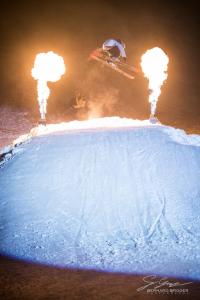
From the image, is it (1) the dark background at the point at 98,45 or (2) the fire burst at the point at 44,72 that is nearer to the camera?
(2) the fire burst at the point at 44,72

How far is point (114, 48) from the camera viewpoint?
18.8 meters

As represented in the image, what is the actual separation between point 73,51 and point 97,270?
38260 mm

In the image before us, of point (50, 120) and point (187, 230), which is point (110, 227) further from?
point (50, 120)

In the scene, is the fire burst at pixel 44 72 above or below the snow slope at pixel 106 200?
above

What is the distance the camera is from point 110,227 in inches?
462

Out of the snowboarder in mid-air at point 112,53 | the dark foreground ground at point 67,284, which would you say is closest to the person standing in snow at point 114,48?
the snowboarder in mid-air at point 112,53

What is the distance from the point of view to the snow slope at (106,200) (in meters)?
10.3

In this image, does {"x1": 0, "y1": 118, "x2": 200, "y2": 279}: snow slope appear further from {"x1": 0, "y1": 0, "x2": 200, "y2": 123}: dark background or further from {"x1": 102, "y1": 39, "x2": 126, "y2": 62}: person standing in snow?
{"x1": 0, "y1": 0, "x2": 200, "y2": 123}: dark background

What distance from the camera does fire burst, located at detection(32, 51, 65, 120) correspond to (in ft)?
62.5

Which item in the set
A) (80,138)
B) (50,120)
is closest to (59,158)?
(80,138)

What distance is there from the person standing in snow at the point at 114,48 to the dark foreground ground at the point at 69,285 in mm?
12428

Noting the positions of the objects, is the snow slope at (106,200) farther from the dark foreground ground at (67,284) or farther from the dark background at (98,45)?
the dark background at (98,45)

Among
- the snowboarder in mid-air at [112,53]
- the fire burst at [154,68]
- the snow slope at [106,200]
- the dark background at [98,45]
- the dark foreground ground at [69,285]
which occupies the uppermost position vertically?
the dark background at [98,45]

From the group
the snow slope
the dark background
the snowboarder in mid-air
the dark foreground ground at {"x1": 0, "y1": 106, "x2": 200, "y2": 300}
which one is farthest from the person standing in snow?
the dark background
